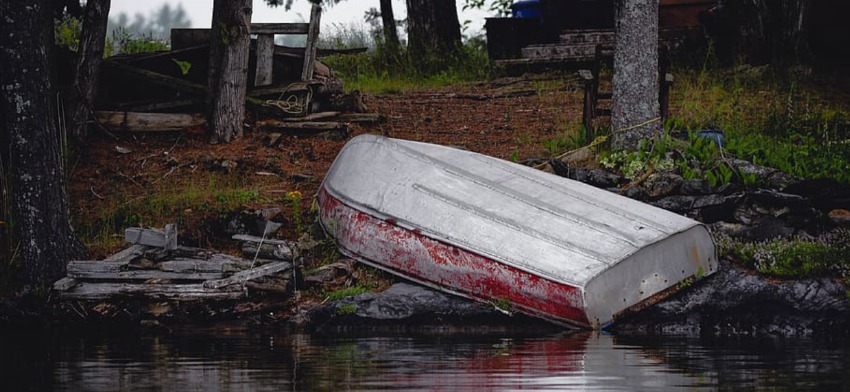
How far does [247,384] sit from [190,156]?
266 inches

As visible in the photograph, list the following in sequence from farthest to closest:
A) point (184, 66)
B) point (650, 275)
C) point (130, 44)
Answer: point (130, 44) → point (184, 66) → point (650, 275)

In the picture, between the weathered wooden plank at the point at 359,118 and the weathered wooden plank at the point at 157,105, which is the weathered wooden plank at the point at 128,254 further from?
the weathered wooden plank at the point at 359,118

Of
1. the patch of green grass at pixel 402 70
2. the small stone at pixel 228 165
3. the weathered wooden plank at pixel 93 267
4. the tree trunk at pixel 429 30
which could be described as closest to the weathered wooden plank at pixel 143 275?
the weathered wooden plank at pixel 93 267

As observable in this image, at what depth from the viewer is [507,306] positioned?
8906mm

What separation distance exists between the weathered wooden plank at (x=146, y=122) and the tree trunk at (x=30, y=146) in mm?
3470

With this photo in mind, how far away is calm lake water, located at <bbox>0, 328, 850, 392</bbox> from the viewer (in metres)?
6.23

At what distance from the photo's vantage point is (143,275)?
9438 mm

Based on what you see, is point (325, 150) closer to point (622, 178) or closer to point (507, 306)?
point (622, 178)

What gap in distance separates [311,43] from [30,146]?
A: 4.54 metres

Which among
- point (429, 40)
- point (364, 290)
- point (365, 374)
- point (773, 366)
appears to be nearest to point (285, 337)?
point (364, 290)

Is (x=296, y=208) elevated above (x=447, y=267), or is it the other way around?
(x=296, y=208)

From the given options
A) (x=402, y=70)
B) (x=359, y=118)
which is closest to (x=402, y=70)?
(x=402, y=70)

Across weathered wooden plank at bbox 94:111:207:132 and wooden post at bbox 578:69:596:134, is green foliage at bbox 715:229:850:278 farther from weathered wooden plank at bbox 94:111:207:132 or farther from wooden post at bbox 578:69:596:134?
weathered wooden plank at bbox 94:111:207:132

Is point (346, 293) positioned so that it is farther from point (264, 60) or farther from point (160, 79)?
point (160, 79)
